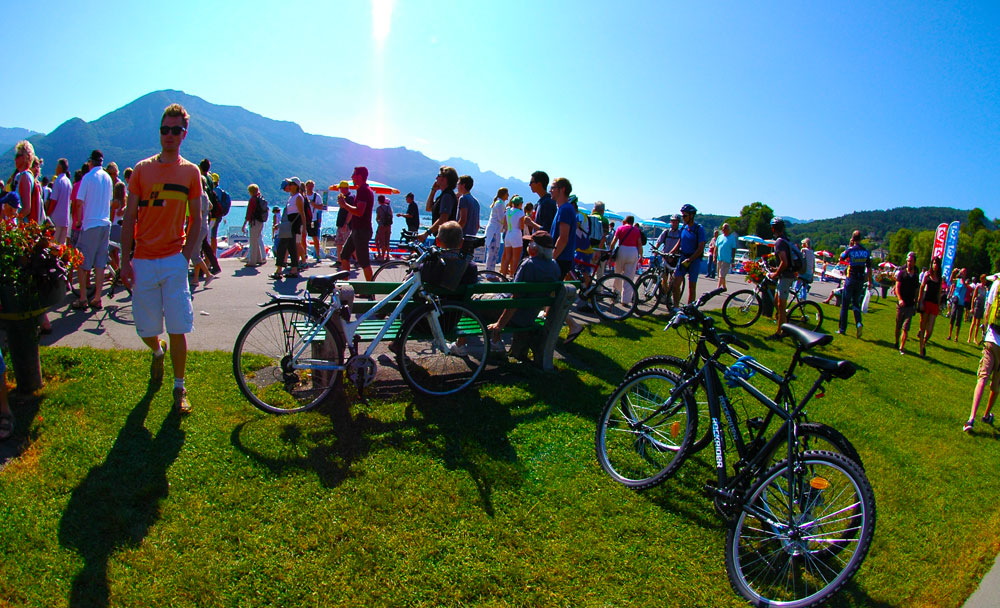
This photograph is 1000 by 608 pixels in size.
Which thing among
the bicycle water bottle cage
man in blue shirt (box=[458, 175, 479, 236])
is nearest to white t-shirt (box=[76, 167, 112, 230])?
man in blue shirt (box=[458, 175, 479, 236])

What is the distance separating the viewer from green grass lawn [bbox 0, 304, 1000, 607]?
2439mm

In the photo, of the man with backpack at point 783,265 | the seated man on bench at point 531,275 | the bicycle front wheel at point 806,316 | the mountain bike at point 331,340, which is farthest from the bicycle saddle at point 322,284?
the bicycle front wheel at point 806,316

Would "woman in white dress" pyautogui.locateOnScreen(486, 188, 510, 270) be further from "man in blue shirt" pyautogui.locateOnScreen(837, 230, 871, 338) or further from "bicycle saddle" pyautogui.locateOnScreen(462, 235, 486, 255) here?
"man in blue shirt" pyautogui.locateOnScreen(837, 230, 871, 338)

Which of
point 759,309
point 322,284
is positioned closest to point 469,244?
point 322,284

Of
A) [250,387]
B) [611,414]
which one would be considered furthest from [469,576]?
[250,387]

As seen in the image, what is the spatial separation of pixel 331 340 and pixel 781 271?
8456 mm

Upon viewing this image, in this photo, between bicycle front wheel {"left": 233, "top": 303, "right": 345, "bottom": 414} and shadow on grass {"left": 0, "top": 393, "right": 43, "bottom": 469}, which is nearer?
shadow on grass {"left": 0, "top": 393, "right": 43, "bottom": 469}

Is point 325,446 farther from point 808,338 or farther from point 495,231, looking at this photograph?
point 495,231

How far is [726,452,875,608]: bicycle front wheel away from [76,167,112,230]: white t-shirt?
778 centimetres

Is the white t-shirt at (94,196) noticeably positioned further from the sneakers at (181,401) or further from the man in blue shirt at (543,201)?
the man in blue shirt at (543,201)

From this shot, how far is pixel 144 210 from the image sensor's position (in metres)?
3.59

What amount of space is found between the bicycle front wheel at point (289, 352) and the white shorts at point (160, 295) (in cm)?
46

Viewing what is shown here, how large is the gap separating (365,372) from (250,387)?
37.6 inches

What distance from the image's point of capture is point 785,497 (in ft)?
8.63
